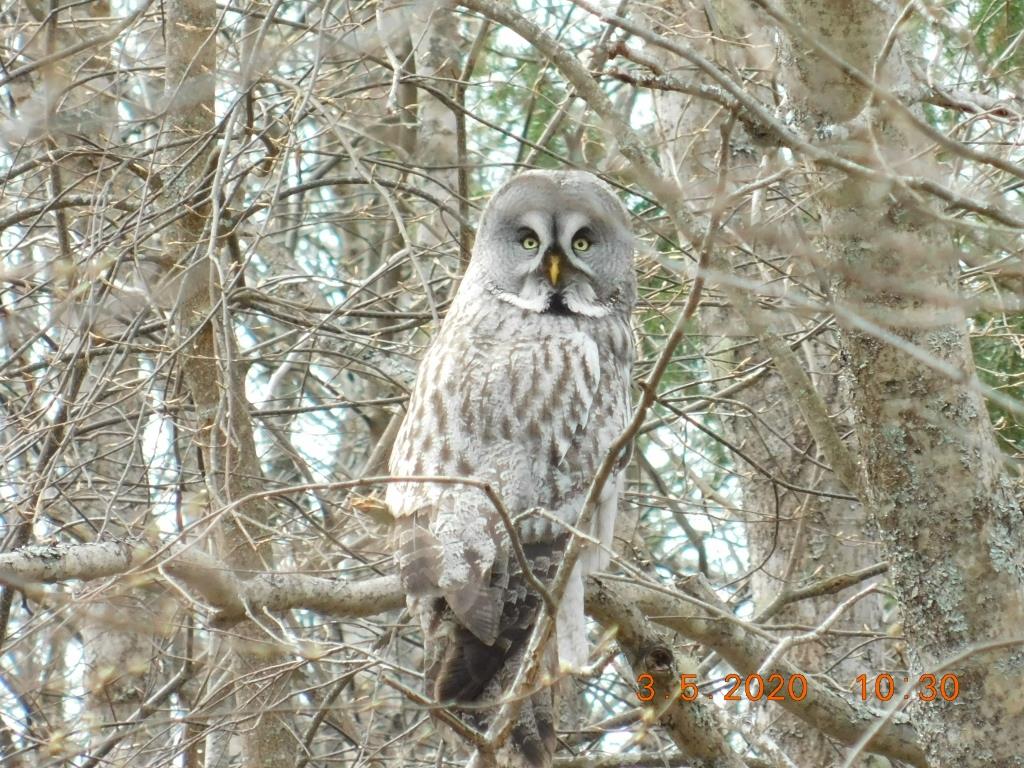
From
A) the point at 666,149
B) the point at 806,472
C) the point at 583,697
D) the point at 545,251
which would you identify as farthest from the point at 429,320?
the point at 583,697

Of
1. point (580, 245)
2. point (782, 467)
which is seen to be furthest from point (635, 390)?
point (580, 245)

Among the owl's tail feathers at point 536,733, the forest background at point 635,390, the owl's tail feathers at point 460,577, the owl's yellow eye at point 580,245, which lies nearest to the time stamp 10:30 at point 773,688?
the forest background at point 635,390

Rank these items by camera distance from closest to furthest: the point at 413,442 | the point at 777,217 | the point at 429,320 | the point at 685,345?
the point at 413,442 → the point at 777,217 → the point at 429,320 → the point at 685,345

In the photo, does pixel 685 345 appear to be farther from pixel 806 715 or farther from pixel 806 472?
pixel 806 715

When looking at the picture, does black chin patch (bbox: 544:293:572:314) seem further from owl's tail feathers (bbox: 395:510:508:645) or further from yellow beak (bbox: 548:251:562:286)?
owl's tail feathers (bbox: 395:510:508:645)

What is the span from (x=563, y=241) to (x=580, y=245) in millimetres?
68

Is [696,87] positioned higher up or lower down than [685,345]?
higher up

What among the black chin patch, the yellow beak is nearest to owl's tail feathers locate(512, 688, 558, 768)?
the black chin patch

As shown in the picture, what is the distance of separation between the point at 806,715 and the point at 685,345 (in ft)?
9.65

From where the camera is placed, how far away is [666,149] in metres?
4.83

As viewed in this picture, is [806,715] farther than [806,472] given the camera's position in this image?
No

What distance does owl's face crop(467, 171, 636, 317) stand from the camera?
4613 millimetres

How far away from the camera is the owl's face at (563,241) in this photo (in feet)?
15.1

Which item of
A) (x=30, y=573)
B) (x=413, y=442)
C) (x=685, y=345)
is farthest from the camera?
(x=685, y=345)
